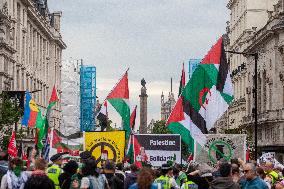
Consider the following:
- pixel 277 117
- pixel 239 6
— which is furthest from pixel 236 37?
pixel 277 117

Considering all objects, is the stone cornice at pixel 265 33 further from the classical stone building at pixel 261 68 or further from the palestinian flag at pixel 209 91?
the palestinian flag at pixel 209 91

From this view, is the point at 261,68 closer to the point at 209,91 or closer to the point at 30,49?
the point at 30,49

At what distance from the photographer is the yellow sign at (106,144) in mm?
19969

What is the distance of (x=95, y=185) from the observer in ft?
44.8

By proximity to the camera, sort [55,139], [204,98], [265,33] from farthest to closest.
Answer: [265,33]
[55,139]
[204,98]

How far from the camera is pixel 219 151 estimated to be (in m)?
21.6

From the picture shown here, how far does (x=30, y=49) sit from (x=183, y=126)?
63661 mm

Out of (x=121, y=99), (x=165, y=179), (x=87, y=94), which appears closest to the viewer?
(x=165, y=179)

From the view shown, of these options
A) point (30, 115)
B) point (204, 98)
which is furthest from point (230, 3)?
point (204, 98)

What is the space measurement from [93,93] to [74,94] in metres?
5.29

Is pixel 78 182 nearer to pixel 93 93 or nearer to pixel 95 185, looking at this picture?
pixel 95 185

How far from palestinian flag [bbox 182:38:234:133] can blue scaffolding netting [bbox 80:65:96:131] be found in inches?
4066

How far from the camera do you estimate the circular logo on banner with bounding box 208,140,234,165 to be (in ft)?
69.2

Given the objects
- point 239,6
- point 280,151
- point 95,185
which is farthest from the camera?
point 239,6
